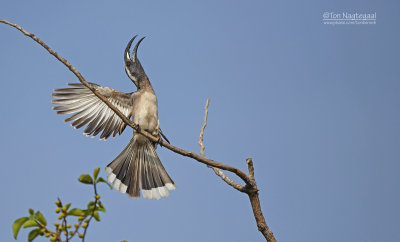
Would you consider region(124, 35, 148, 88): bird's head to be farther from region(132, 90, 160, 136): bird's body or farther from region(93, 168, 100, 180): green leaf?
region(93, 168, 100, 180): green leaf

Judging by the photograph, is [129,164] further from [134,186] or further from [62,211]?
[62,211]

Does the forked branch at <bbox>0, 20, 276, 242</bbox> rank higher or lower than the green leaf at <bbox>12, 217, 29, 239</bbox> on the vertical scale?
higher

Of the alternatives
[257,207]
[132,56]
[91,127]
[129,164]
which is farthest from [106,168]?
[257,207]

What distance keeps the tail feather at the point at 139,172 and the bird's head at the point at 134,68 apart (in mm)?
968

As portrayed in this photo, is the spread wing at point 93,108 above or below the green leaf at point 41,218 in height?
above

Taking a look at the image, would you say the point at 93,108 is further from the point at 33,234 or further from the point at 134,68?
the point at 33,234

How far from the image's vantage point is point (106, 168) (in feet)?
19.5

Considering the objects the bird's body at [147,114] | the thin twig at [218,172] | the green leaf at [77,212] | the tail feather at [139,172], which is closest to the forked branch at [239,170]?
the thin twig at [218,172]

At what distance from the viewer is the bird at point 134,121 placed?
5.94 meters

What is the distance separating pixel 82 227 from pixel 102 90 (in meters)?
4.39

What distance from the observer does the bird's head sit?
21.9 ft

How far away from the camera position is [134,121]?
5.98 metres

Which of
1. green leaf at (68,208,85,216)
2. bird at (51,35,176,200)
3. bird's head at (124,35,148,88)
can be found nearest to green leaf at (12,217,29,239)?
green leaf at (68,208,85,216)

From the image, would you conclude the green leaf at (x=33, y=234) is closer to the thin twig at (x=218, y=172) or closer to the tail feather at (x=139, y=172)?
the thin twig at (x=218, y=172)
